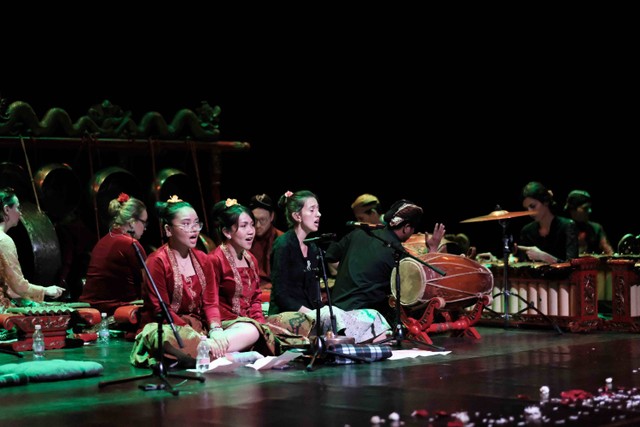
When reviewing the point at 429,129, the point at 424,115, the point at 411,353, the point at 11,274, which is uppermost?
the point at 424,115

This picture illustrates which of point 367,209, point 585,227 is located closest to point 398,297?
point 367,209

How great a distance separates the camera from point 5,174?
9555 mm

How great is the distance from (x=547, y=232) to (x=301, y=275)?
116 inches

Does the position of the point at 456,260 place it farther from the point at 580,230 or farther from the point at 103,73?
the point at 103,73

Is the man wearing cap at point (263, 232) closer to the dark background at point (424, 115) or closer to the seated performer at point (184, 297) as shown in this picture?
the seated performer at point (184, 297)

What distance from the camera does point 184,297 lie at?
268 inches

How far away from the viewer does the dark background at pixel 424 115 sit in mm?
11281

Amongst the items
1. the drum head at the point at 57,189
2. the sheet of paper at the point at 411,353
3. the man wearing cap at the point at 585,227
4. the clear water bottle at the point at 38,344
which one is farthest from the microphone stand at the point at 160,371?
the man wearing cap at the point at 585,227

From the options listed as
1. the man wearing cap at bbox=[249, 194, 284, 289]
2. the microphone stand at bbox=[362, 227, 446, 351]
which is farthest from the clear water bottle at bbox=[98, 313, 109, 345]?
the microphone stand at bbox=[362, 227, 446, 351]

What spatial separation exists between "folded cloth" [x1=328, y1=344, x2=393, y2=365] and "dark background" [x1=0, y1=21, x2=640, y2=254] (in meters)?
4.71

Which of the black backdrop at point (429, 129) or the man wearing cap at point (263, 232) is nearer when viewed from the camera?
the man wearing cap at point (263, 232)

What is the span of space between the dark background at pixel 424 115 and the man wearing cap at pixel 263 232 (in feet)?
7.27

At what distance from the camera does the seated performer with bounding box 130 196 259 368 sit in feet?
21.6

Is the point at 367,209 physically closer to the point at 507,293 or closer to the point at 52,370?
the point at 507,293
